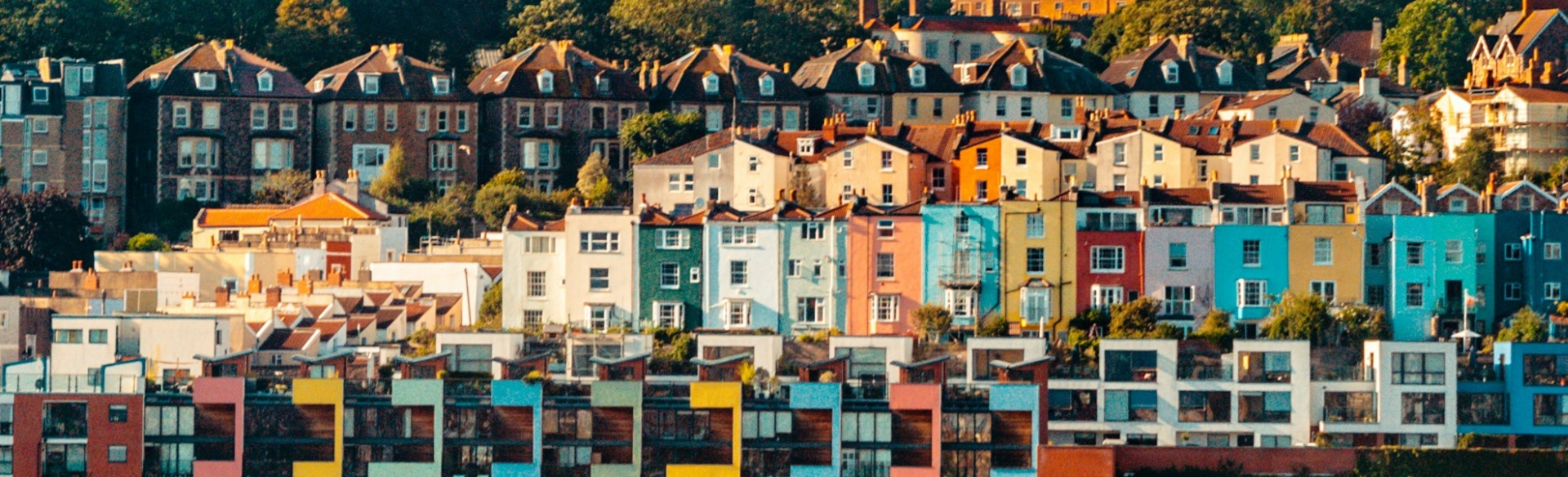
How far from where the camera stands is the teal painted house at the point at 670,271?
82250 mm

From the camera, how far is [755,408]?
71.9m

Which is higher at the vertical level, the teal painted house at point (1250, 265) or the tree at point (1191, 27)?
the tree at point (1191, 27)

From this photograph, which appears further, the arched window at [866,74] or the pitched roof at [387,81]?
the arched window at [866,74]

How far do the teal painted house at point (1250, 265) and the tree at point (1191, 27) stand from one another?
28956 millimetres

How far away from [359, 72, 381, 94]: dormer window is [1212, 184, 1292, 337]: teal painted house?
2656 cm

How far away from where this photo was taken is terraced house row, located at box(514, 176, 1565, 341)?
8119 centimetres

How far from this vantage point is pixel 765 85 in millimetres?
100875

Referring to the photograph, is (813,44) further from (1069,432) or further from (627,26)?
(1069,432)

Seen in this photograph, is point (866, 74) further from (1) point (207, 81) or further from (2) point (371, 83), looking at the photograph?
(1) point (207, 81)

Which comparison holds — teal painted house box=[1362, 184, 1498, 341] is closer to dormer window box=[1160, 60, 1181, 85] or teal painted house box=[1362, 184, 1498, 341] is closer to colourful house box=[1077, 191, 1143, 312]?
colourful house box=[1077, 191, 1143, 312]

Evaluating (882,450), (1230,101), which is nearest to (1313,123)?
(1230,101)

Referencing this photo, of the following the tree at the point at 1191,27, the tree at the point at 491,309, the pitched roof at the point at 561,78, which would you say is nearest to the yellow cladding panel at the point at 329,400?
the tree at the point at 491,309

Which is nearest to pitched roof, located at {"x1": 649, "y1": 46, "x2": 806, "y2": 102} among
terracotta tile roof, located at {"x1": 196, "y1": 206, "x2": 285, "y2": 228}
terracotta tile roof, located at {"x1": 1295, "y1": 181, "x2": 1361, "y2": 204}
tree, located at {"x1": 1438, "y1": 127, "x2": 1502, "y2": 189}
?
terracotta tile roof, located at {"x1": 196, "y1": 206, "x2": 285, "y2": 228}

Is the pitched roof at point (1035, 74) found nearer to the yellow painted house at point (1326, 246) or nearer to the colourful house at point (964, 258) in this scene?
the yellow painted house at point (1326, 246)
